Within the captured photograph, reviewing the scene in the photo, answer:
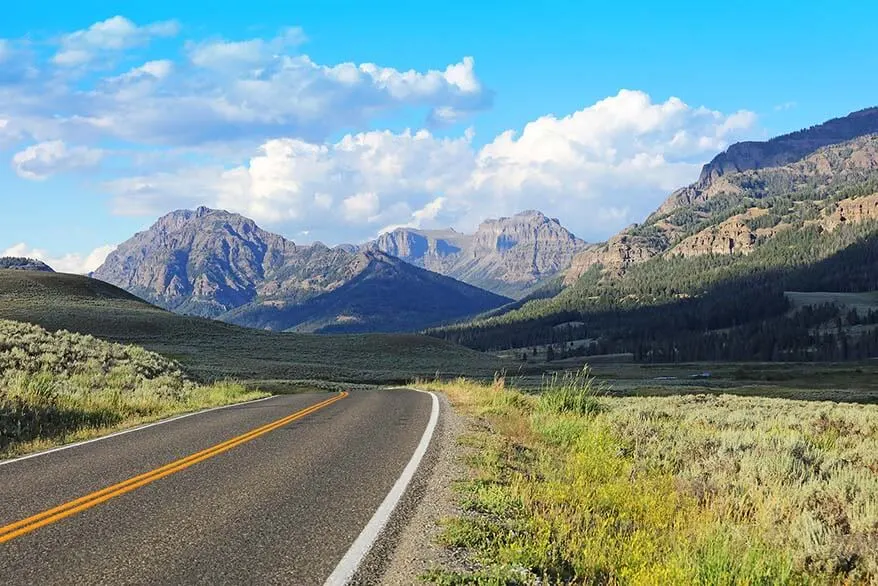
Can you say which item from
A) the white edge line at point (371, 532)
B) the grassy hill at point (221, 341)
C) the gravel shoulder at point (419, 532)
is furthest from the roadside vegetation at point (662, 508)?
the grassy hill at point (221, 341)

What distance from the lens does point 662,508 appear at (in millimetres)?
8156

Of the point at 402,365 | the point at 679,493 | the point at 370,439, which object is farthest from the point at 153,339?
the point at 679,493

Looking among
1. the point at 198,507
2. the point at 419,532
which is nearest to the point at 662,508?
the point at 419,532

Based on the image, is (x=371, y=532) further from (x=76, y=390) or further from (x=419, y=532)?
(x=76, y=390)

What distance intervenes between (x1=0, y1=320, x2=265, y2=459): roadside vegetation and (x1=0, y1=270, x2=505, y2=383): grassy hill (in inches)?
1039

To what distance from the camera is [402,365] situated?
323 ft

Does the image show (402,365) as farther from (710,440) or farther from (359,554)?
(359,554)

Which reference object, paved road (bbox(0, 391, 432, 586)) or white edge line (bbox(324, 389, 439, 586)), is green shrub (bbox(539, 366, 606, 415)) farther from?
white edge line (bbox(324, 389, 439, 586))

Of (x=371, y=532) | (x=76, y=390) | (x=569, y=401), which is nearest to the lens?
(x=371, y=532)

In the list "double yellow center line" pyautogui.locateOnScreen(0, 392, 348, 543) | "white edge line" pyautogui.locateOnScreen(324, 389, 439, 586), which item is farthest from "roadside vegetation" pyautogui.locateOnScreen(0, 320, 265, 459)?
"white edge line" pyautogui.locateOnScreen(324, 389, 439, 586)

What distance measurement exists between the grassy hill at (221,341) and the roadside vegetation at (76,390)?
26.4 metres

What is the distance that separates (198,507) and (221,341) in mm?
98590

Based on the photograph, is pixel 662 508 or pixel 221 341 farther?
pixel 221 341

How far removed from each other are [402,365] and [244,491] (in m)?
90.3
